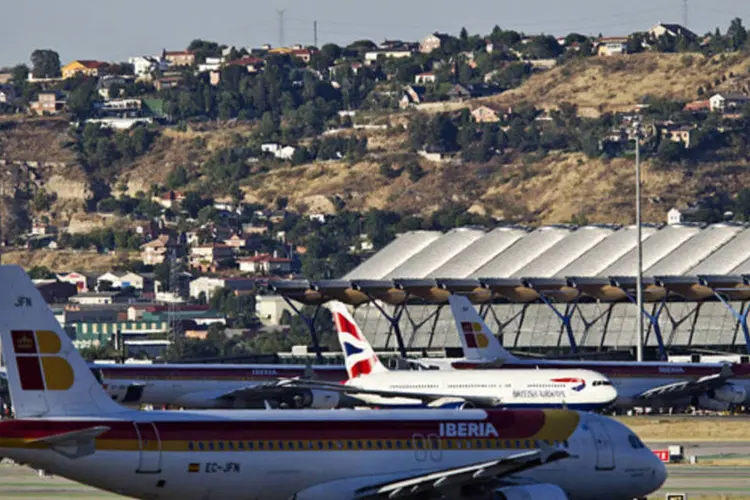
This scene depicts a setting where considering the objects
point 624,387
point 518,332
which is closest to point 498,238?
point 518,332

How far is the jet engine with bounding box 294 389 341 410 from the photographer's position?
3984 inches

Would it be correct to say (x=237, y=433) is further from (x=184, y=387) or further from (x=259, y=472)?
(x=184, y=387)

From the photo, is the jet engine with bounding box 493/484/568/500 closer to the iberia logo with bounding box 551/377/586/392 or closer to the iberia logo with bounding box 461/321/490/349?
the iberia logo with bounding box 551/377/586/392

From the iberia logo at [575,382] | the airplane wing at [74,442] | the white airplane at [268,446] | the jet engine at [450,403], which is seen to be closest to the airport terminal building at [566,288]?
the iberia logo at [575,382]

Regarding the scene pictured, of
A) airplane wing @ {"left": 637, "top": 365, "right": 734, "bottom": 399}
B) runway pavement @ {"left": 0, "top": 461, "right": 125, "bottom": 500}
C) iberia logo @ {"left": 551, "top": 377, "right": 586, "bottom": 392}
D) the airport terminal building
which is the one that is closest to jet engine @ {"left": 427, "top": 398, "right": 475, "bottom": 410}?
iberia logo @ {"left": 551, "top": 377, "right": 586, "bottom": 392}

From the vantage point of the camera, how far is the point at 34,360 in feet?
150

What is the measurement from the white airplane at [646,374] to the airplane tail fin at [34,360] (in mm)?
59321

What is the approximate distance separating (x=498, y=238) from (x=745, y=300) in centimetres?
4710

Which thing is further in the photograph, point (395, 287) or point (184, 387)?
point (395, 287)

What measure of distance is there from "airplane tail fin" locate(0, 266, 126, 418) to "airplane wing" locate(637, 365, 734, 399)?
62025mm

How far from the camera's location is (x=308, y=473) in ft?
155

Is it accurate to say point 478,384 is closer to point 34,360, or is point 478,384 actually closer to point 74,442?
point 34,360

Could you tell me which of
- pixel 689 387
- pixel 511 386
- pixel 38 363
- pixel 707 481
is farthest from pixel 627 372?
pixel 38 363

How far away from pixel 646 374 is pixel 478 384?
62.1 feet
